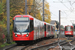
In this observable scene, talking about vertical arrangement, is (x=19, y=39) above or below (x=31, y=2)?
below

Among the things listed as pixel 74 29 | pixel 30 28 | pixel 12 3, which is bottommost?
pixel 74 29

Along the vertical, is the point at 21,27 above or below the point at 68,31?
above

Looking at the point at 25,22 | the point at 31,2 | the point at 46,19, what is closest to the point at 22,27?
the point at 25,22

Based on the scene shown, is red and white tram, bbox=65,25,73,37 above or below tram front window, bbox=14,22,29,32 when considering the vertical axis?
below

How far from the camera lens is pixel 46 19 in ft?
217

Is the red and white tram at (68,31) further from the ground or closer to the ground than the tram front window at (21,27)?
closer to the ground

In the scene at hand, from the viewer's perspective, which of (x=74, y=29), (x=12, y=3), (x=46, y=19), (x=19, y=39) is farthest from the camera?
(x=46, y=19)

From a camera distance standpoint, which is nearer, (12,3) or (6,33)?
(6,33)

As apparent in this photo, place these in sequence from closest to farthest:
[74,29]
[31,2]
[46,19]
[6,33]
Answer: [6,33] → [31,2] → [74,29] → [46,19]

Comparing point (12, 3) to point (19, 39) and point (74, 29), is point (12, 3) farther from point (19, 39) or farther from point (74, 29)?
point (74, 29)

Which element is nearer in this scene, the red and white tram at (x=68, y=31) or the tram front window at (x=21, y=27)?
the tram front window at (x=21, y=27)

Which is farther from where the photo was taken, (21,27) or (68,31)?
(68,31)

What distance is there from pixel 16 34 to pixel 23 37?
2.52 feet

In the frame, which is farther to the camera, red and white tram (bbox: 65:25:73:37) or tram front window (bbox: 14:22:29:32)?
red and white tram (bbox: 65:25:73:37)
